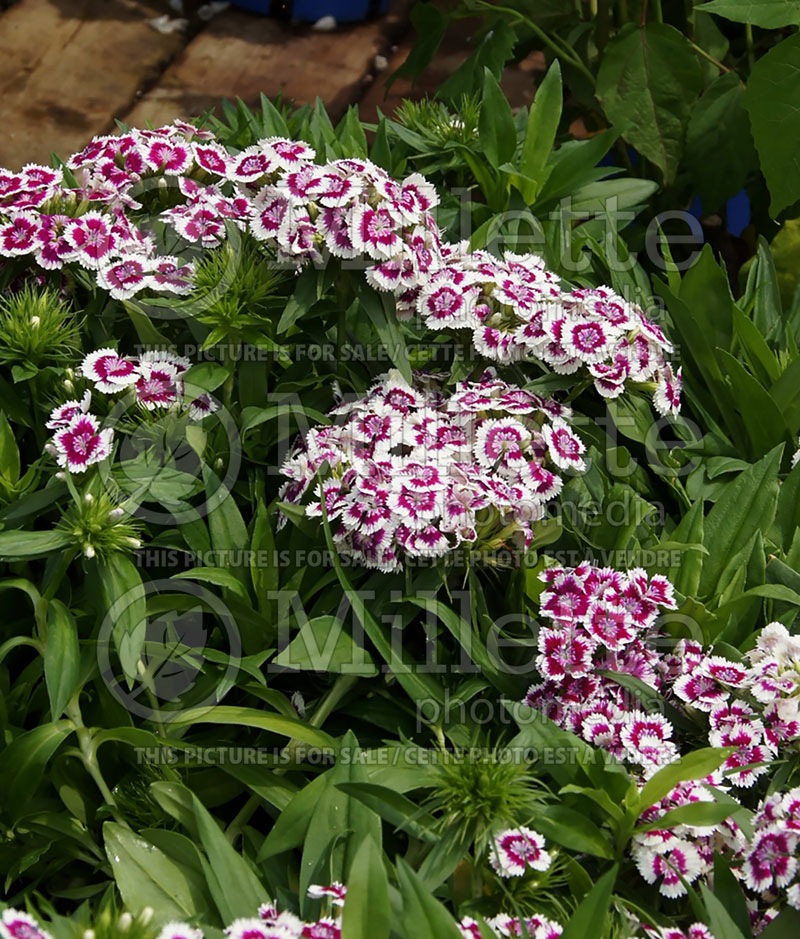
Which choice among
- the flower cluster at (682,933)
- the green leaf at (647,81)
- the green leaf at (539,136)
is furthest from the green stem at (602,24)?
the flower cluster at (682,933)

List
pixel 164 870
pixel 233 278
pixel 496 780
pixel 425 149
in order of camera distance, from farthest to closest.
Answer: pixel 425 149
pixel 233 278
pixel 164 870
pixel 496 780

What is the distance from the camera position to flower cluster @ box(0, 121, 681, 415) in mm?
1772

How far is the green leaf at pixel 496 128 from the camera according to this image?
2.44 meters

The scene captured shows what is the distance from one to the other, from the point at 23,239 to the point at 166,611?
2.14 ft

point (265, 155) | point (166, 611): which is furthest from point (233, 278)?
point (166, 611)

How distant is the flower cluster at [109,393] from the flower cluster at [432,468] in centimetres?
20

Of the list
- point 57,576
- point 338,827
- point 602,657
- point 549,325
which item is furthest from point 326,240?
point 338,827

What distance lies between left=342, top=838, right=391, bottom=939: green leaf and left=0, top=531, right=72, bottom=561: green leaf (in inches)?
23.6

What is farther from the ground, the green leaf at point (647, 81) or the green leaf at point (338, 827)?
the green leaf at point (647, 81)

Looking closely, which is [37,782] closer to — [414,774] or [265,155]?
[414,774]

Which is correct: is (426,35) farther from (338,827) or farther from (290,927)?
(290,927)

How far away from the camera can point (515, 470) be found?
1.72m

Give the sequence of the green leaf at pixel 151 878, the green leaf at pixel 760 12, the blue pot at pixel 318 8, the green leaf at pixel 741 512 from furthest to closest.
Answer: the blue pot at pixel 318 8 < the green leaf at pixel 760 12 < the green leaf at pixel 741 512 < the green leaf at pixel 151 878

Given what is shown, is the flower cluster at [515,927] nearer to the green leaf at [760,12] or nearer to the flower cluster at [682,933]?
the flower cluster at [682,933]
